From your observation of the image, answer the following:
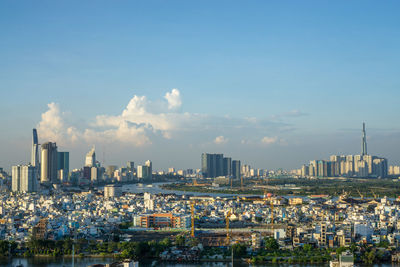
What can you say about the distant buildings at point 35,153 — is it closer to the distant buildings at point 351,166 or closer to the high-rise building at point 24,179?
the high-rise building at point 24,179

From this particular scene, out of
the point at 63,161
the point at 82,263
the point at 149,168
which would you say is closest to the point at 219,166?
the point at 149,168

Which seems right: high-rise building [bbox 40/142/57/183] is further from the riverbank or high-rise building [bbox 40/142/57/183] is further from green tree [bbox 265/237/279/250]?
green tree [bbox 265/237/279/250]

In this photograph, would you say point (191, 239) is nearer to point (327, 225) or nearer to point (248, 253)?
point (248, 253)

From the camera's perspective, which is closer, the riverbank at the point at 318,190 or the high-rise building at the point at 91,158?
the riverbank at the point at 318,190

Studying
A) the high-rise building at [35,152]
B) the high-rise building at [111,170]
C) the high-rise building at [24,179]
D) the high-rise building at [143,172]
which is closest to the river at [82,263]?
the high-rise building at [24,179]

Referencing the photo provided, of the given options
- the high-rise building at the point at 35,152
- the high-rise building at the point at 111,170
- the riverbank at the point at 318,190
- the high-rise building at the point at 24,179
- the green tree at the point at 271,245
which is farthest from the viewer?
the high-rise building at the point at 111,170

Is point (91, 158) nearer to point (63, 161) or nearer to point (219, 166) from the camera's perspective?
point (63, 161)

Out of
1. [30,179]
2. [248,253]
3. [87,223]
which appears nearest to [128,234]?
[87,223]

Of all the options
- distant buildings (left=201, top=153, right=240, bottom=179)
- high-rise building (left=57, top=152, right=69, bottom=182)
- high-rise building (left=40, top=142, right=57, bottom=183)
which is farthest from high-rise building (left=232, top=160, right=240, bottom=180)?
high-rise building (left=40, top=142, right=57, bottom=183)
